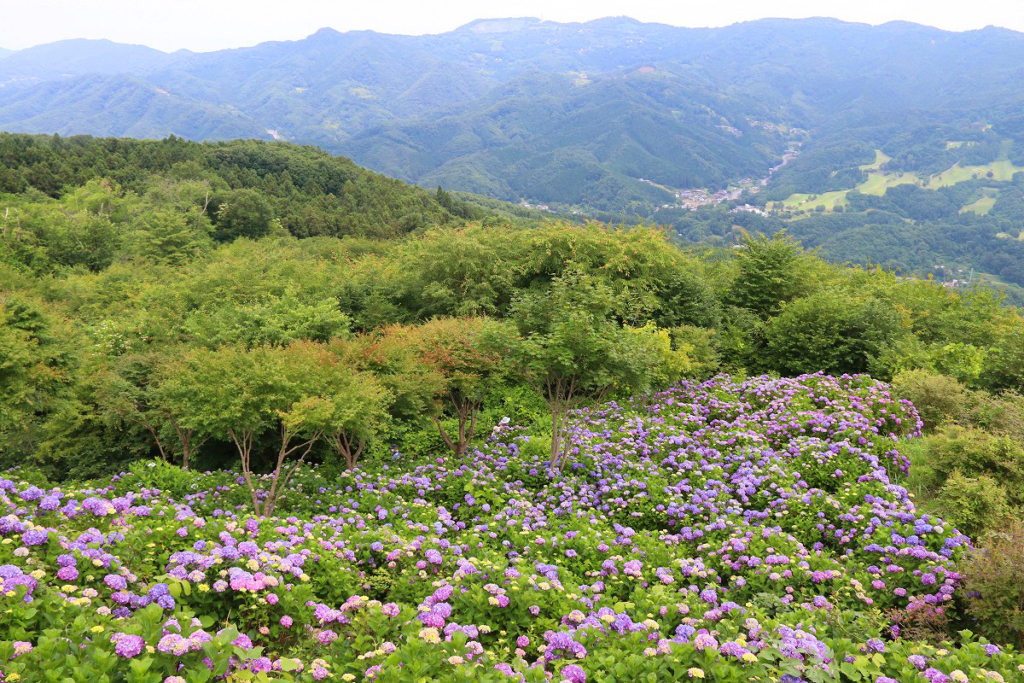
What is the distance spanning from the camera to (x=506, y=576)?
4.50 metres

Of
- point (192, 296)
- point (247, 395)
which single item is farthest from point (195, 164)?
point (247, 395)

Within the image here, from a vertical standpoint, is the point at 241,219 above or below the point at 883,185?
below

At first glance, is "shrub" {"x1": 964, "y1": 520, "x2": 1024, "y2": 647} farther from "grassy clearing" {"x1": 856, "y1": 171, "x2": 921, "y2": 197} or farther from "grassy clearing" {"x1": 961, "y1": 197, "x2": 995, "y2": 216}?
"grassy clearing" {"x1": 856, "y1": 171, "x2": 921, "y2": 197}

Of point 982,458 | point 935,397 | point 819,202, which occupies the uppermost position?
point 982,458

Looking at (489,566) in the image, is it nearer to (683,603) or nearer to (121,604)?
(683,603)

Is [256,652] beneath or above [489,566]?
above

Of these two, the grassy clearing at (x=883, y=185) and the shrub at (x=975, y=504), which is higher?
the grassy clearing at (x=883, y=185)

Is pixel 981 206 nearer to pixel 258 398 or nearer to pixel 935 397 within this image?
pixel 935 397

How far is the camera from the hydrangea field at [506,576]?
3105 millimetres

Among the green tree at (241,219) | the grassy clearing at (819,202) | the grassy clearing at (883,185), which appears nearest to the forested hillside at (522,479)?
the green tree at (241,219)

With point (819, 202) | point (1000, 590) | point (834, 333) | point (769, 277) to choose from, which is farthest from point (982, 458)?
point (819, 202)

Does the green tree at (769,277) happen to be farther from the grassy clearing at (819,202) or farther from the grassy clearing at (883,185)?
the grassy clearing at (883,185)

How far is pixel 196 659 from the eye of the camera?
2791mm

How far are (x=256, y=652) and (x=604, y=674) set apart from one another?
1.85 meters
